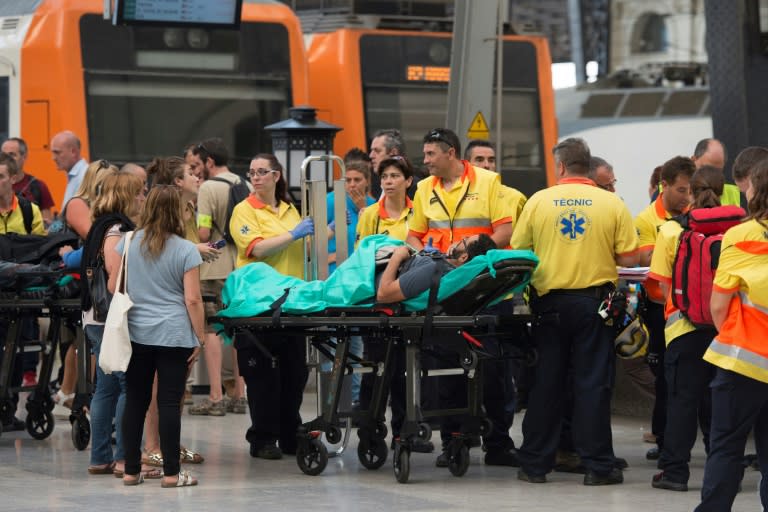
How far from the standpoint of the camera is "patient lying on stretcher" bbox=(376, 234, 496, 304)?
8664 mm

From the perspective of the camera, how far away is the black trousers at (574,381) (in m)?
8.81

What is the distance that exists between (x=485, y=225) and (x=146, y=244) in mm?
1956

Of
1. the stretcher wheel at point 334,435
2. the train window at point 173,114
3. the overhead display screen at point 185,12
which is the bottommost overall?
the stretcher wheel at point 334,435

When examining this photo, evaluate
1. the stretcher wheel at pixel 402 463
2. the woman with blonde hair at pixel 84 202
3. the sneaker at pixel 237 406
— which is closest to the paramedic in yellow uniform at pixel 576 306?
the stretcher wheel at pixel 402 463

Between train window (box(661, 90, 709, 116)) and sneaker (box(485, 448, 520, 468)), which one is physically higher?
train window (box(661, 90, 709, 116))

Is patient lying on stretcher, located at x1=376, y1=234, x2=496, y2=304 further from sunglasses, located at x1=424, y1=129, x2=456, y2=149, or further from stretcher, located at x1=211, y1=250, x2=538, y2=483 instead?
sunglasses, located at x1=424, y1=129, x2=456, y2=149

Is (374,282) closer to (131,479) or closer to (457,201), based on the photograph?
(457,201)

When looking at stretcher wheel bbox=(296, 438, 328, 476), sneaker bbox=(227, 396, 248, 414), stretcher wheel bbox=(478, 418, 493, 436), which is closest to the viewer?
stretcher wheel bbox=(478, 418, 493, 436)

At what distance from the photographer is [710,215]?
27.4 feet

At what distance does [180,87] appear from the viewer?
56.1 ft

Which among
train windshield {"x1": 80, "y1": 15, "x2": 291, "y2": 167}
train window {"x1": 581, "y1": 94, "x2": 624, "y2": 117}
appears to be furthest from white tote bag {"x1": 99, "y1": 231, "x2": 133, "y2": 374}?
train window {"x1": 581, "y1": 94, "x2": 624, "y2": 117}

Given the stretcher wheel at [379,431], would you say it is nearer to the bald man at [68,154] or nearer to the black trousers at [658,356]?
the black trousers at [658,356]

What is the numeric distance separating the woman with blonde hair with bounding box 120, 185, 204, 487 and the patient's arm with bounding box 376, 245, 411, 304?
0.92m

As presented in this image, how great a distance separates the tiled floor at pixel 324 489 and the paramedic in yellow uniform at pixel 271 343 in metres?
0.19
